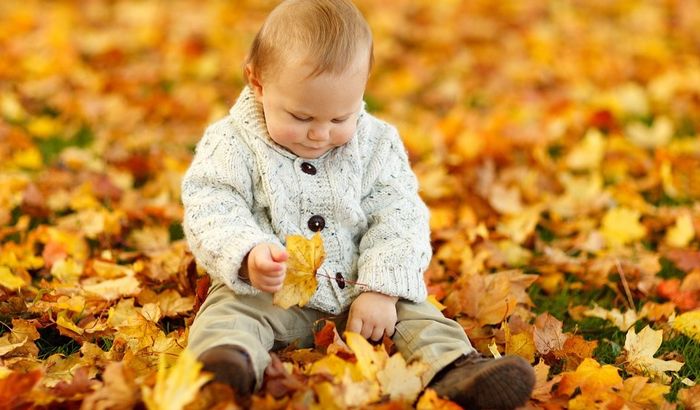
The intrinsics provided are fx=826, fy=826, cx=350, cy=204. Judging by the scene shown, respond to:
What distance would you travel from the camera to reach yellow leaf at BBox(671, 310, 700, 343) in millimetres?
2473

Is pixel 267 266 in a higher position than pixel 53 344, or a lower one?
higher

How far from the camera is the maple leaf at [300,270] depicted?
6.93 feet

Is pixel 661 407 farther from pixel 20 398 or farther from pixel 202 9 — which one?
pixel 202 9

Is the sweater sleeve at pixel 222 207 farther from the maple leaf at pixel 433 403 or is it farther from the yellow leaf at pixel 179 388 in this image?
the maple leaf at pixel 433 403

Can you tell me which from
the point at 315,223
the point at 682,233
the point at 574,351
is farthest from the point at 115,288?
the point at 682,233

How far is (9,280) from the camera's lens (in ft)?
8.31

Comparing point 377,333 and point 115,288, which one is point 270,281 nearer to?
point 377,333

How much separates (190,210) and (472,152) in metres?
1.99

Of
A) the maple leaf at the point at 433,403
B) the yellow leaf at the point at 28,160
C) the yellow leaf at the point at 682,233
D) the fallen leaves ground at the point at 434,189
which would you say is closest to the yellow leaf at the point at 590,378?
the fallen leaves ground at the point at 434,189

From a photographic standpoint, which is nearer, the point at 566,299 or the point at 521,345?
the point at 521,345

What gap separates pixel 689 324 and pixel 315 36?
1430 mm

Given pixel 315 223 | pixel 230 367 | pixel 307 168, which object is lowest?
pixel 230 367

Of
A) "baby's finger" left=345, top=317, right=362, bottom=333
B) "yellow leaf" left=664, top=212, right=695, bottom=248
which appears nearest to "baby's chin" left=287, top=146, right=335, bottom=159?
"baby's finger" left=345, top=317, right=362, bottom=333

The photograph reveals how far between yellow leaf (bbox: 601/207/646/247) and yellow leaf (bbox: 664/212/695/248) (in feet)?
0.34
